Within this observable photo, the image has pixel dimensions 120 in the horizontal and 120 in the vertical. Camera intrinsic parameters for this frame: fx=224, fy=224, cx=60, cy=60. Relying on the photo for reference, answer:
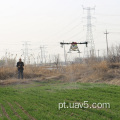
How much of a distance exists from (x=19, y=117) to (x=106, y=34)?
166 ft

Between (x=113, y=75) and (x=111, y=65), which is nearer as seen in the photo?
(x=113, y=75)

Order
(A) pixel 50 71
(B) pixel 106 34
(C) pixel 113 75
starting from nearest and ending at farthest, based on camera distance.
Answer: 1. (C) pixel 113 75
2. (A) pixel 50 71
3. (B) pixel 106 34

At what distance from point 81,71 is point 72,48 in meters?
2.87

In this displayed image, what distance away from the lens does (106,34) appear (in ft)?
182

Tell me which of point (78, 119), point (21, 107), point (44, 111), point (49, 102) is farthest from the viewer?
point (49, 102)

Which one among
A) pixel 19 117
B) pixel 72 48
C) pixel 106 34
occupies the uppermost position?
pixel 106 34

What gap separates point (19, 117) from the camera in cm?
741

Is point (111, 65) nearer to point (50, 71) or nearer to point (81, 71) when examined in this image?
point (81, 71)

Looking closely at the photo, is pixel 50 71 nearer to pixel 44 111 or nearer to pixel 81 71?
pixel 81 71

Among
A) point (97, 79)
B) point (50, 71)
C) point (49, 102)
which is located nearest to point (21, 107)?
point (49, 102)

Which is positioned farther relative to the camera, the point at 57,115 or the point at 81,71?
the point at 81,71

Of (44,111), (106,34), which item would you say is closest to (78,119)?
(44,111)

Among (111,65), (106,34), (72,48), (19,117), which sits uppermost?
(106,34)

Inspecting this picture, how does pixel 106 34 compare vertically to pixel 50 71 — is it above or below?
above
